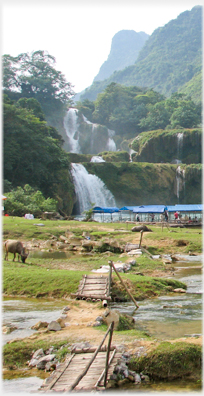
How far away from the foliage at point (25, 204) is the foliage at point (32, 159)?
7.04m

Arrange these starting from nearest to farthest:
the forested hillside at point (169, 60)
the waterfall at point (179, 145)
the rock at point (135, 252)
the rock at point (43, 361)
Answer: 1. the rock at point (43, 361)
2. the rock at point (135, 252)
3. the waterfall at point (179, 145)
4. the forested hillside at point (169, 60)

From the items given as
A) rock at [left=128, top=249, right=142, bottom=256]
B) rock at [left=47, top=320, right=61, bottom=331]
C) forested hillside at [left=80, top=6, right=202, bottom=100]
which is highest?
forested hillside at [left=80, top=6, right=202, bottom=100]

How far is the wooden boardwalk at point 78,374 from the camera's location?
6055 mm

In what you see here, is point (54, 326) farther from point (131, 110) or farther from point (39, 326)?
point (131, 110)

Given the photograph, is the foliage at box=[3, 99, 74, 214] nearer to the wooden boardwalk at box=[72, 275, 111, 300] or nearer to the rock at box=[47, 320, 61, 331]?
the wooden boardwalk at box=[72, 275, 111, 300]

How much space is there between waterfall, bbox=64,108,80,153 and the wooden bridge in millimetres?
83558

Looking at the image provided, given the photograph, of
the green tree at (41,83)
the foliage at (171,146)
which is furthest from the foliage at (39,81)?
the foliage at (171,146)

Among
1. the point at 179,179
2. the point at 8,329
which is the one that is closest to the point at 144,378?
the point at 8,329

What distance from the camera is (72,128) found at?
90.8m

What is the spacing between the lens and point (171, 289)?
1358 centimetres

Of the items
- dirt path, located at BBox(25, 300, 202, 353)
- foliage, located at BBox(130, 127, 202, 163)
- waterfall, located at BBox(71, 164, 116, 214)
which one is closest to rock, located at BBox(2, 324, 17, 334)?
dirt path, located at BBox(25, 300, 202, 353)

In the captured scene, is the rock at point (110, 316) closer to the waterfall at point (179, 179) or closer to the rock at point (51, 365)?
the rock at point (51, 365)

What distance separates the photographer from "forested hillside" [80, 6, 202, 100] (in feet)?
481

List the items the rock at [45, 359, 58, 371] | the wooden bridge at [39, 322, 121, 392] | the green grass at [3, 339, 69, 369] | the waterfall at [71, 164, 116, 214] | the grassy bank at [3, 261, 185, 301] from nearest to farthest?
the wooden bridge at [39, 322, 121, 392] → the rock at [45, 359, 58, 371] → the green grass at [3, 339, 69, 369] → the grassy bank at [3, 261, 185, 301] → the waterfall at [71, 164, 116, 214]
